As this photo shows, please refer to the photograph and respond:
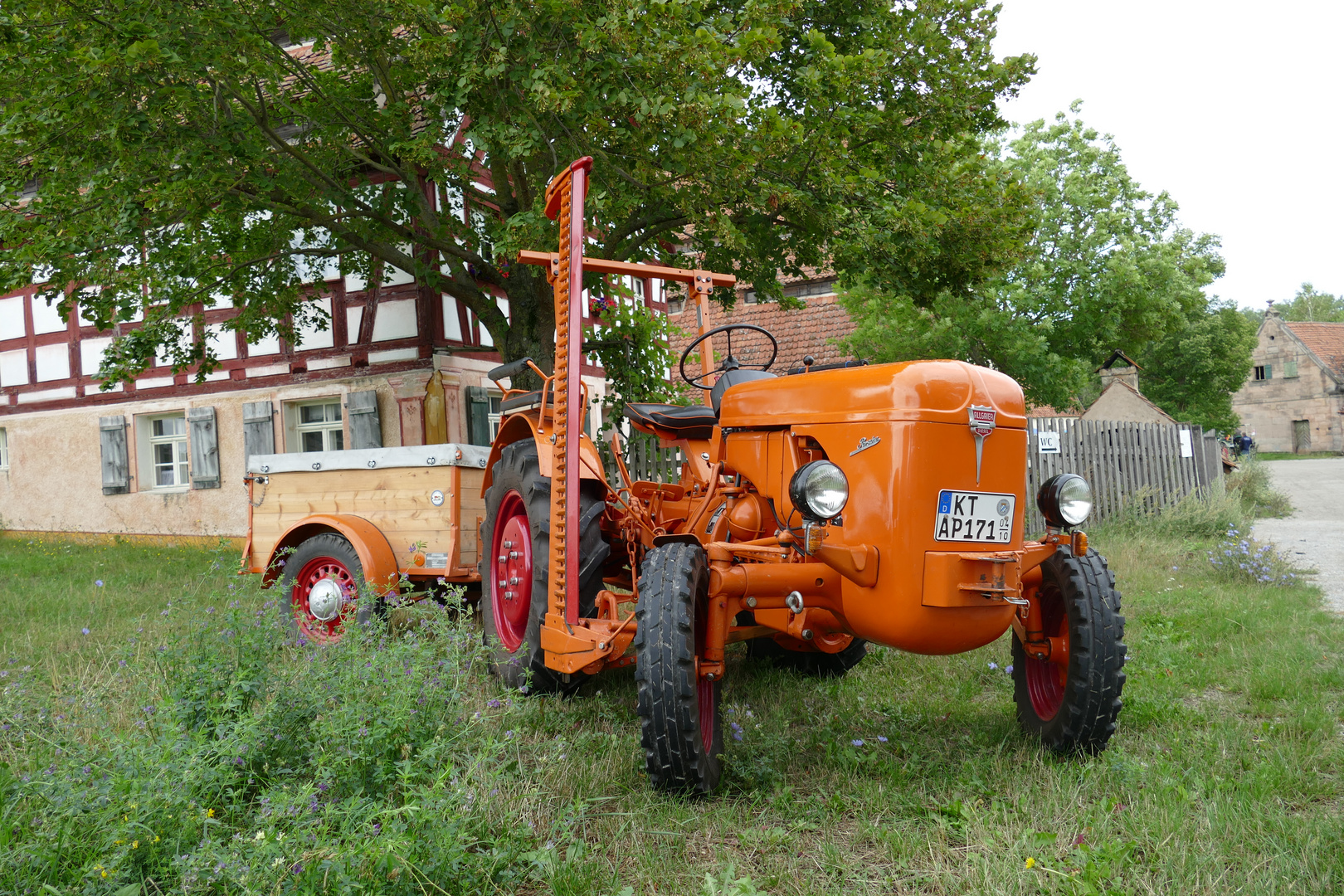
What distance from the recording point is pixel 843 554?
2.86 m

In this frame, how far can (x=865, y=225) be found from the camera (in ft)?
24.4

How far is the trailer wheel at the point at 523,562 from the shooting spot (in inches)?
150

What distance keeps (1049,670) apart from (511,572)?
7.50ft

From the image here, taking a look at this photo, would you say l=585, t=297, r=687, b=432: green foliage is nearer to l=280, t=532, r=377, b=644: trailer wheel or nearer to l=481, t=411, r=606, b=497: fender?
l=280, t=532, r=377, b=644: trailer wheel

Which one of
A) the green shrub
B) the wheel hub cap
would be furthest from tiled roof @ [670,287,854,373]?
the wheel hub cap

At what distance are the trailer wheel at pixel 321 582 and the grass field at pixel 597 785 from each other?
93 centimetres

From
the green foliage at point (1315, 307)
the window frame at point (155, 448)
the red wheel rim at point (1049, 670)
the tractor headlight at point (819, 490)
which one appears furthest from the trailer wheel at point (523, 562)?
the green foliage at point (1315, 307)

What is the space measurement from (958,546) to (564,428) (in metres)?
1.49

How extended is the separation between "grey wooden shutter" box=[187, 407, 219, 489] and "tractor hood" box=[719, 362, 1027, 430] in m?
10.9

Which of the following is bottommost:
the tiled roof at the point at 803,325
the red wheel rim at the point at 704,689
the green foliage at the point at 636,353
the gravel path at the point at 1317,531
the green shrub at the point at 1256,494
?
the gravel path at the point at 1317,531

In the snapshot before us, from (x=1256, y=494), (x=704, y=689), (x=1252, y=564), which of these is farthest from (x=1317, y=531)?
(x=704, y=689)

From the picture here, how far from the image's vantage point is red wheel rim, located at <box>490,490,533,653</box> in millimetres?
4207

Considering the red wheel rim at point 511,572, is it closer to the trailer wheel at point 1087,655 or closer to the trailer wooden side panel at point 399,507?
the trailer wooden side panel at point 399,507

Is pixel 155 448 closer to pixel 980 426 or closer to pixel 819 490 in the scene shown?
pixel 819 490
